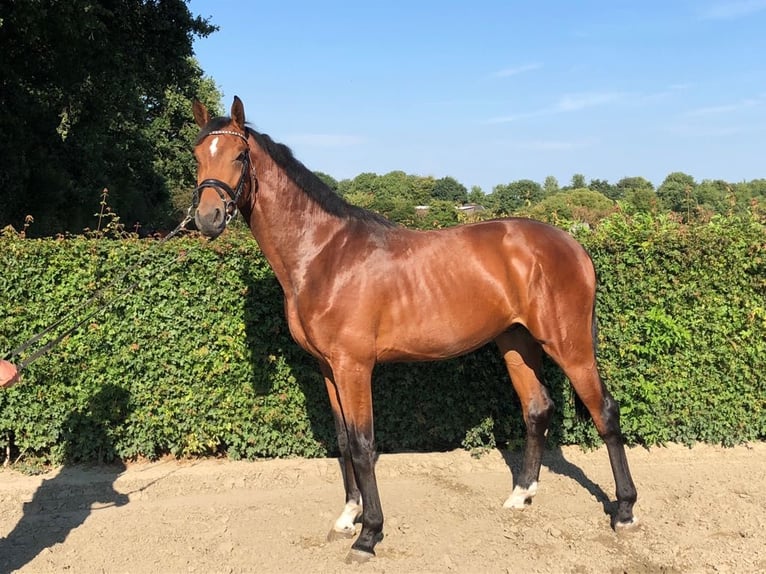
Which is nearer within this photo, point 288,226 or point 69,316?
point 288,226

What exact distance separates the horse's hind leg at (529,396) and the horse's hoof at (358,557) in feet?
4.17

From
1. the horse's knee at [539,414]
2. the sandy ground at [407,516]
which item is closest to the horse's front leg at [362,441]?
the sandy ground at [407,516]

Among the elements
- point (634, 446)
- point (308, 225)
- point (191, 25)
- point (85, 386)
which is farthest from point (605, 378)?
point (191, 25)

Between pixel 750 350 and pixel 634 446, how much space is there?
4.59 ft

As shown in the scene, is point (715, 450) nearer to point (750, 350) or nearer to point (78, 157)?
point (750, 350)

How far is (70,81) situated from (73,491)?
442 inches

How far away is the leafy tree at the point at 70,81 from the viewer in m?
10.6

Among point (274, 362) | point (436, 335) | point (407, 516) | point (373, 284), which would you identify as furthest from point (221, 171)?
point (407, 516)

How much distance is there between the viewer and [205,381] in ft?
16.5

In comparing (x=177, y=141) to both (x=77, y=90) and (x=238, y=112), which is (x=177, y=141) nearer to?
(x=77, y=90)

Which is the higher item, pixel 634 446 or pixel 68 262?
pixel 68 262

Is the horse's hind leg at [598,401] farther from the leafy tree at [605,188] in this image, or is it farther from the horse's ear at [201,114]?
the leafy tree at [605,188]

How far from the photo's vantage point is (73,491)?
4.66 m

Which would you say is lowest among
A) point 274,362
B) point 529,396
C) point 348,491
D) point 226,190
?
point 348,491
